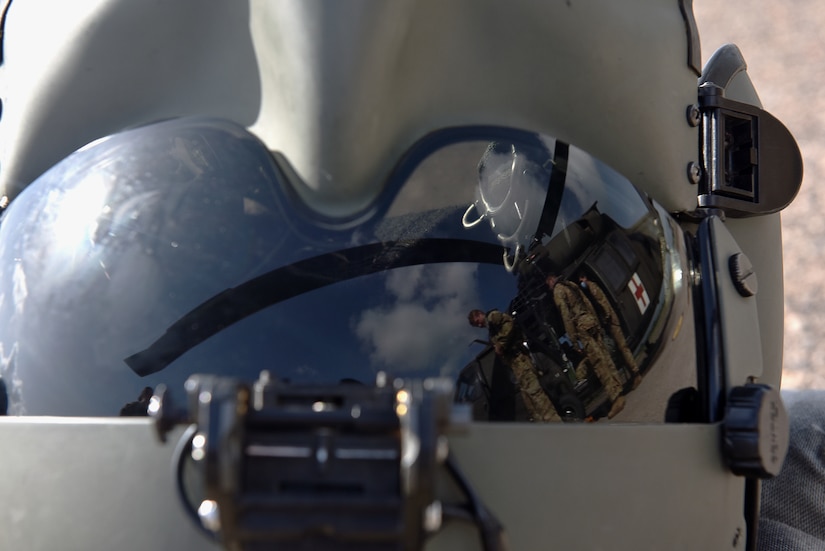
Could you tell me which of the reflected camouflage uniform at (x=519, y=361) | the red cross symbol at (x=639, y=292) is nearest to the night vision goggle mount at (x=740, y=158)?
the red cross symbol at (x=639, y=292)

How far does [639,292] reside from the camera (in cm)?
99

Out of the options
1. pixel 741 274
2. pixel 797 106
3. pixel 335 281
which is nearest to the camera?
pixel 335 281

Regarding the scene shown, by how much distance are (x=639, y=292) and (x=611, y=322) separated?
0.05 metres

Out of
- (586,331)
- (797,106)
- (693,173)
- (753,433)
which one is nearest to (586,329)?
(586,331)

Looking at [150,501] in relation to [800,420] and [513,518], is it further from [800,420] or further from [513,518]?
[800,420]

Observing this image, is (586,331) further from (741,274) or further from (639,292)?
(741,274)

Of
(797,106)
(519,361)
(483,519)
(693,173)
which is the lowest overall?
(483,519)

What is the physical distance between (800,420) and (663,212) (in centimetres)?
67

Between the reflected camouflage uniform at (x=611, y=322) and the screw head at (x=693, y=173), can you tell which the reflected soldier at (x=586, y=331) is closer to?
the reflected camouflage uniform at (x=611, y=322)

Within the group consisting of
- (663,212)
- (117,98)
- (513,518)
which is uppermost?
(117,98)

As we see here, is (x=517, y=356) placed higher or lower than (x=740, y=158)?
lower

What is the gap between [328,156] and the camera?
3.06 ft

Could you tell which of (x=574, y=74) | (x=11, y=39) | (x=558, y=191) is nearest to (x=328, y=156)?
(x=558, y=191)

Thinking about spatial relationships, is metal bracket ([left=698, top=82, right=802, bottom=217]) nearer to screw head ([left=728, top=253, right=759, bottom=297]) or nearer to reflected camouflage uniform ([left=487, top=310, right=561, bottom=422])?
screw head ([left=728, top=253, right=759, bottom=297])
